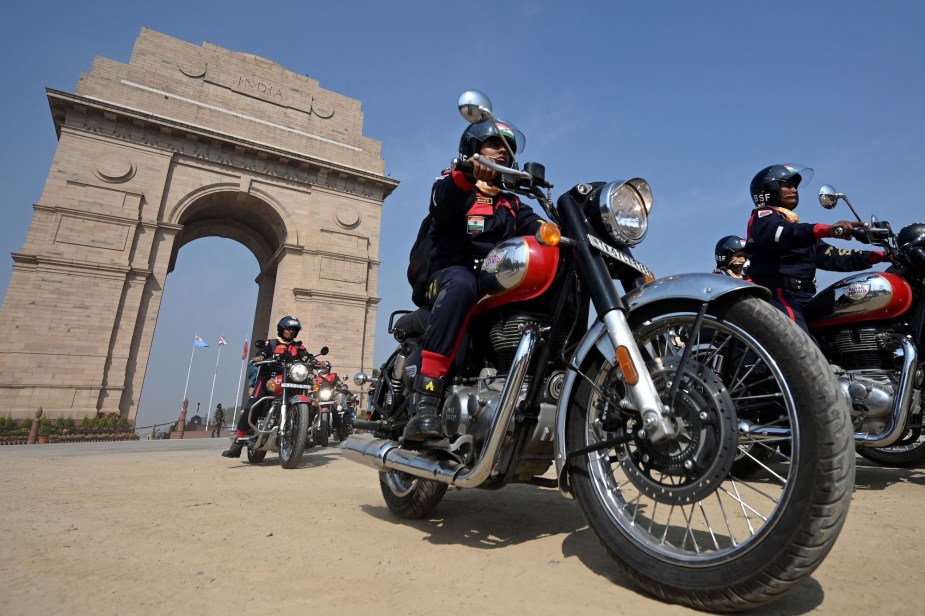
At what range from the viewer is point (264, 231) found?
2339cm

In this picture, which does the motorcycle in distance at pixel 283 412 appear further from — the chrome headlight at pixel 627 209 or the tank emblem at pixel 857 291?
the tank emblem at pixel 857 291

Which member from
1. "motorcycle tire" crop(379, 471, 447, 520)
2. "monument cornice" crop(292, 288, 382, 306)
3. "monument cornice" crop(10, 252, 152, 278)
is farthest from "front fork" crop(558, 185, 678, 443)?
"monument cornice" crop(10, 252, 152, 278)

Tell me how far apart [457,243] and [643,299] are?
1.27m

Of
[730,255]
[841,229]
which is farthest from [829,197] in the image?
[730,255]

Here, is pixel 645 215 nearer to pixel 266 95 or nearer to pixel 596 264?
pixel 596 264

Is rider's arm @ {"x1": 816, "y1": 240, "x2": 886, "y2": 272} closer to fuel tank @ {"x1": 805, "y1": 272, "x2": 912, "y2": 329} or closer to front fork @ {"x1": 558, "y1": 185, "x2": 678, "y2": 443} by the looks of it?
fuel tank @ {"x1": 805, "y1": 272, "x2": 912, "y2": 329}

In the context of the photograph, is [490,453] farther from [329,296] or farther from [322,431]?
[329,296]

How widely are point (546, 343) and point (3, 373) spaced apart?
19.9m

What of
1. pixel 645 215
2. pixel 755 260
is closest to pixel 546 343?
pixel 645 215

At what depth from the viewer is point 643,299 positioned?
64.1 inches

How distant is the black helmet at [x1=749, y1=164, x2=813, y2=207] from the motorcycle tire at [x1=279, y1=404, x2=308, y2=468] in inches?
207

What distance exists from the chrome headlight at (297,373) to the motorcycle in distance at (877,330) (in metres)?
5.52

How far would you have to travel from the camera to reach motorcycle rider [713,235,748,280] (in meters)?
5.43

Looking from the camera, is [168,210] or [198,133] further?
[198,133]
